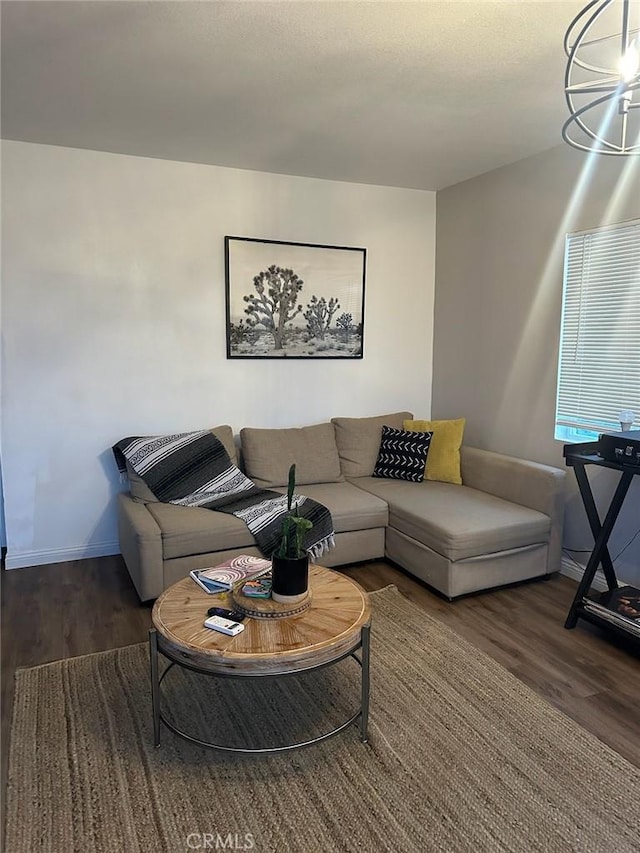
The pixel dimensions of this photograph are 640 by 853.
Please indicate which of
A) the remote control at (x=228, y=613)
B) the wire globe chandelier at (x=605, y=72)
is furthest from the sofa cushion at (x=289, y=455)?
the wire globe chandelier at (x=605, y=72)

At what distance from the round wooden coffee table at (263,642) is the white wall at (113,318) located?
182 cm

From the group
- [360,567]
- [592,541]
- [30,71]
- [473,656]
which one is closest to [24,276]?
[30,71]

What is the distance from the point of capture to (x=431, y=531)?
126 inches

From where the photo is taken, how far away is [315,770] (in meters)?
1.91

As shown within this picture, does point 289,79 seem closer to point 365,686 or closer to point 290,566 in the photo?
point 290,566

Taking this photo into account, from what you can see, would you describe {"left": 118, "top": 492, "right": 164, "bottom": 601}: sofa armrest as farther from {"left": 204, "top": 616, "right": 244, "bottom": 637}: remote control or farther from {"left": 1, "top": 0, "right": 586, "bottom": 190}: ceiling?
{"left": 1, "top": 0, "right": 586, "bottom": 190}: ceiling

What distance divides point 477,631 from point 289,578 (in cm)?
123

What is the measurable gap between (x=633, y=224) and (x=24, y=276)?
344cm

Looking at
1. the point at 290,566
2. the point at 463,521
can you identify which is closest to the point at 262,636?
the point at 290,566

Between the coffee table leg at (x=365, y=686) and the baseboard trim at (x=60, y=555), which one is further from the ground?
the coffee table leg at (x=365, y=686)

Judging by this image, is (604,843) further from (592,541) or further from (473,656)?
(592,541)

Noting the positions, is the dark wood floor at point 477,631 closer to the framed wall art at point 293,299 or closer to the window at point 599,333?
the window at point 599,333

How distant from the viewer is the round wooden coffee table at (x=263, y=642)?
1829 millimetres

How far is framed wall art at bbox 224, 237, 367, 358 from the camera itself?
13.1 ft
